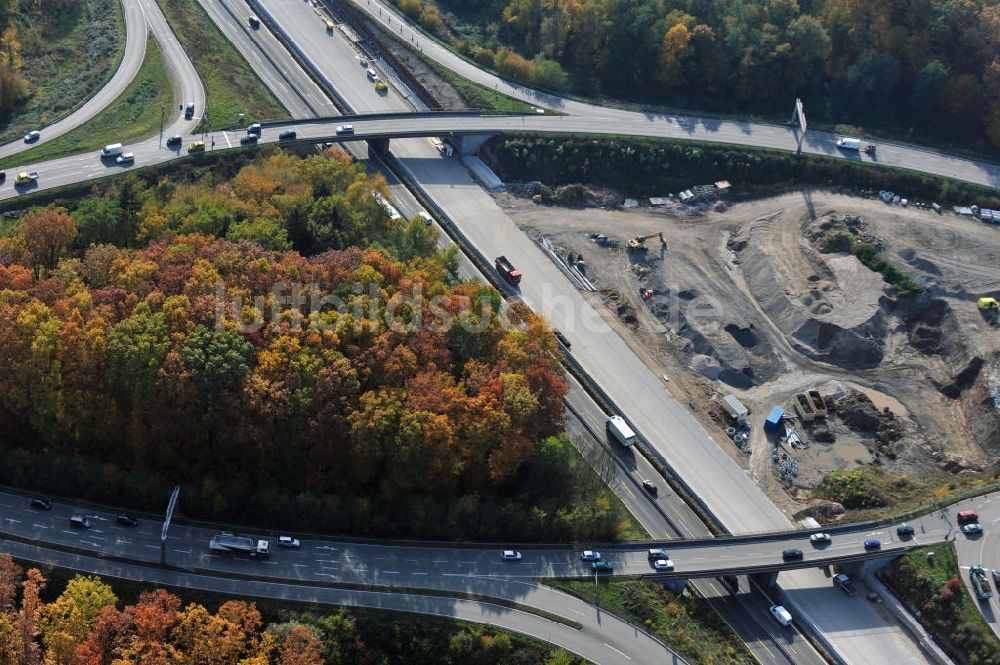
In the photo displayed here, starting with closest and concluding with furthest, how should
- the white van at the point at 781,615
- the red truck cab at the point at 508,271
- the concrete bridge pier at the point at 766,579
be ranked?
1. the white van at the point at 781,615
2. the concrete bridge pier at the point at 766,579
3. the red truck cab at the point at 508,271

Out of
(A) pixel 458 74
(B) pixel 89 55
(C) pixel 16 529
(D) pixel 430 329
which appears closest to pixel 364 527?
(D) pixel 430 329

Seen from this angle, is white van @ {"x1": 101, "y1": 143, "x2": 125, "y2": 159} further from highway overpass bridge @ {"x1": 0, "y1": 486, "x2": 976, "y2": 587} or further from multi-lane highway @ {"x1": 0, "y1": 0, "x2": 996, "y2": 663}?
highway overpass bridge @ {"x1": 0, "y1": 486, "x2": 976, "y2": 587}

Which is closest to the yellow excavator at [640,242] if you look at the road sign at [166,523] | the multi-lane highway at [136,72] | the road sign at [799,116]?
the road sign at [799,116]

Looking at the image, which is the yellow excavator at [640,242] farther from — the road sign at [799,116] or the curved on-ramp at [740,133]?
the road sign at [799,116]

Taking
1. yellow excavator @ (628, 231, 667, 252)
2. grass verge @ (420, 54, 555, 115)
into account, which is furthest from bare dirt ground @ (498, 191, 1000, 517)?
grass verge @ (420, 54, 555, 115)

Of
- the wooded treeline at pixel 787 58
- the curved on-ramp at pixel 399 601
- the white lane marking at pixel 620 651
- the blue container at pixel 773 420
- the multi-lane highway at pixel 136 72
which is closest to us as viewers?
the curved on-ramp at pixel 399 601
